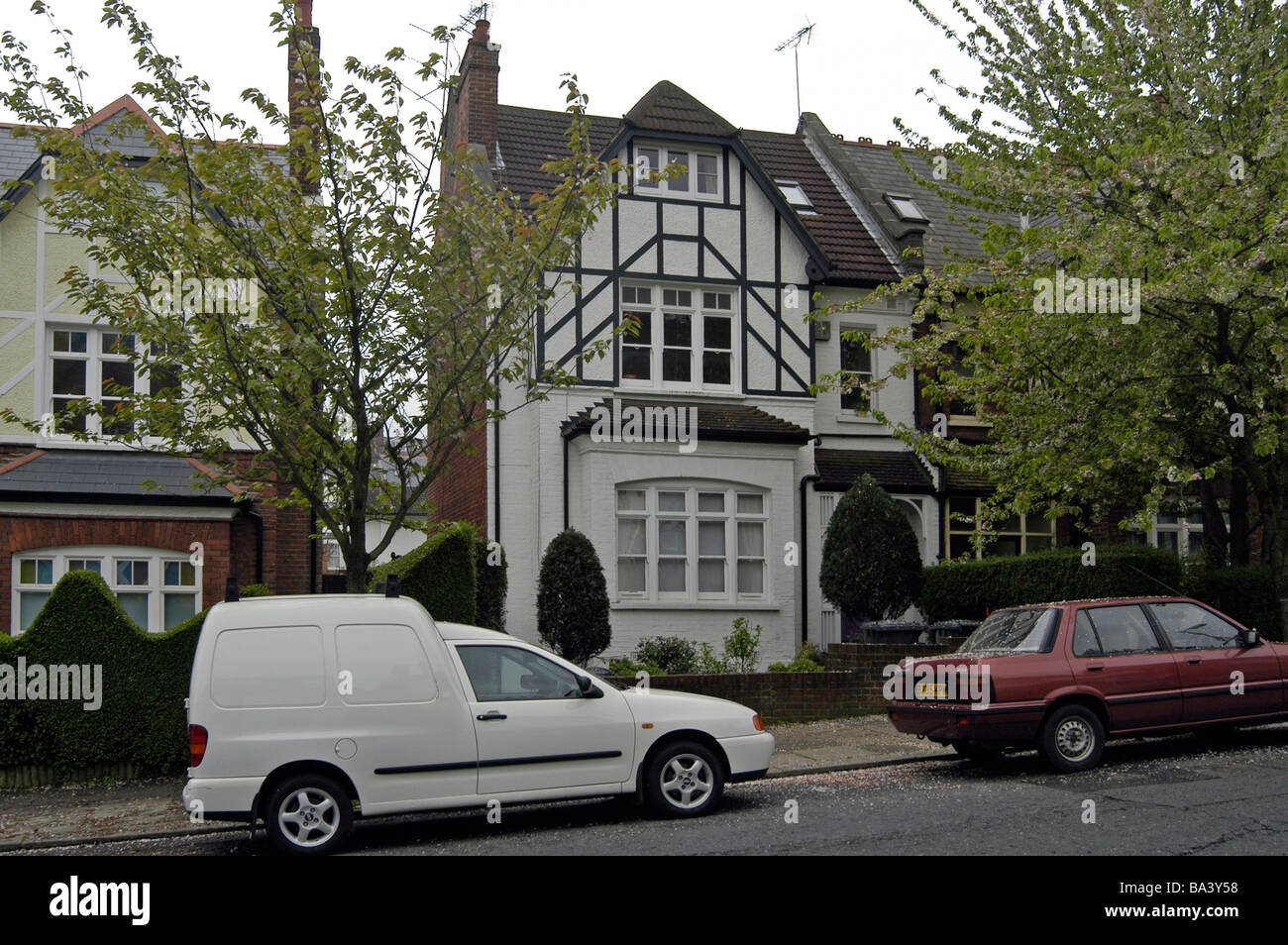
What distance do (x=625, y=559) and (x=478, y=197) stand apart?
839cm

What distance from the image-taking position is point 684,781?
998 centimetres

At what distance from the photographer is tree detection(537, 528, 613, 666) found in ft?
55.1

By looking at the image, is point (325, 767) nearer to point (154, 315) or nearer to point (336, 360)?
point (336, 360)

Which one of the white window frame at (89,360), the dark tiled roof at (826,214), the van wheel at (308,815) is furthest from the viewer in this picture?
the dark tiled roof at (826,214)

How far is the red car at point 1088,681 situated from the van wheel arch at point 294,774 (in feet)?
17.9

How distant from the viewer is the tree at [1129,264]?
14.9m

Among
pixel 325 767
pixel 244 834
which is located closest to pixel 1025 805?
pixel 325 767

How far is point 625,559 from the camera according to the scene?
19656mm

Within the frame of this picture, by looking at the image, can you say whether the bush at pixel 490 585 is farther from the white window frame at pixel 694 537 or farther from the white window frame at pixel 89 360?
the white window frame at pixel 89 360

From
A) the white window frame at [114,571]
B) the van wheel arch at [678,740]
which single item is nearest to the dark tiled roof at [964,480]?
the white window frame at [114,571]

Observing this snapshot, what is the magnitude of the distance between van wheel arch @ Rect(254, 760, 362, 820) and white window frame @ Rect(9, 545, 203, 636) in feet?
28.6

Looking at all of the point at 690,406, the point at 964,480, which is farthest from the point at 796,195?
the point at 964,480

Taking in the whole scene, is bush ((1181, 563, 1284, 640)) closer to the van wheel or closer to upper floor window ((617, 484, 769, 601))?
upper floor window ((617, 484, 769, 601))

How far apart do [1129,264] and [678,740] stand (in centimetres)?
847
